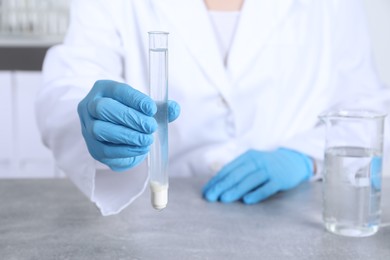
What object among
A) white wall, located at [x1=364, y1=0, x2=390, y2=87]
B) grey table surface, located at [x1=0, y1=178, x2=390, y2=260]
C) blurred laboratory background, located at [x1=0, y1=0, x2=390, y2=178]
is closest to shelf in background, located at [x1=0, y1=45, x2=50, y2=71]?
blurred laboratory background, located at [x1=0, y1=0, x2=390, y2=178]

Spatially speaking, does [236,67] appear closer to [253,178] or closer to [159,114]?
[253,178]

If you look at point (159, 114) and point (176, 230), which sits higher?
point (159, 114)

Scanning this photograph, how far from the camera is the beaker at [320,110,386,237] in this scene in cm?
95

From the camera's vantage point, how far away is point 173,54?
4.74ft

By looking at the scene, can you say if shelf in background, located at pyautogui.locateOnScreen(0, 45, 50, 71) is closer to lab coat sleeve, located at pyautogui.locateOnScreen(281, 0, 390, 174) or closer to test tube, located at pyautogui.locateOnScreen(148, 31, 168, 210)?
lab coat sleeve, located at pyautogui.locateOnScreen(281, 0, 390, 174)

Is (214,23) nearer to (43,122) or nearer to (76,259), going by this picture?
(43,122)

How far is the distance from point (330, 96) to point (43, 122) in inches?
28.0

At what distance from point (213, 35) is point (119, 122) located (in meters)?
0.58

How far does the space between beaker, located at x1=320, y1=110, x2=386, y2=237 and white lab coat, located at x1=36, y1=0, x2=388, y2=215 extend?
34 centimetres

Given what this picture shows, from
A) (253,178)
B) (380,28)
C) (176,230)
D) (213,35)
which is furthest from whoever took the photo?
(380,28)

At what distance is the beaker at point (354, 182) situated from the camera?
949 mm

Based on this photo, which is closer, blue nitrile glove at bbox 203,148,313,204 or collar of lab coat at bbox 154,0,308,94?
blue nitrile glove at bbox 203,148,313,204

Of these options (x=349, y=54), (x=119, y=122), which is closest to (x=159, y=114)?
(x=119, y=122)

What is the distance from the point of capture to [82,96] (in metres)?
1.23
